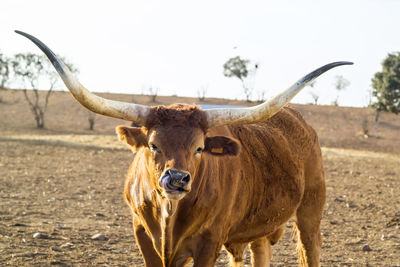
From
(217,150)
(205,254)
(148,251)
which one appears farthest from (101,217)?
(217,150)

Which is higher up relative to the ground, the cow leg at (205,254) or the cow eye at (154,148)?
the cow eye at (154,148)

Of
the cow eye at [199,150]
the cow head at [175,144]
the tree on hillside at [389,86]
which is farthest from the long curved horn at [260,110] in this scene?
the tree on hillside at [389,86]

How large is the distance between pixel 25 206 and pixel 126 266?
3498 millimetres

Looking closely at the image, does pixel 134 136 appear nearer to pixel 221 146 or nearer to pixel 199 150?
pixel 199 150

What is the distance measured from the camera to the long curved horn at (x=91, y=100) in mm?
3172

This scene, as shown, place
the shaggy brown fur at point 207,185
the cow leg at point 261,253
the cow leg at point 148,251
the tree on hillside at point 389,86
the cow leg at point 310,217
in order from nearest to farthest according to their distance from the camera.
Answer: the shaggy brown fur at point 207,185
the cow leg at point 148,251
the cow leg at point 310,217
the cow leg at point 261,253
the tree on hillside at point 389,86

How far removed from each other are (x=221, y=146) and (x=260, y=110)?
41 centimetres

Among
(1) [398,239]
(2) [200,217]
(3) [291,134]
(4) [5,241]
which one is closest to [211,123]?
(2) [200,217]

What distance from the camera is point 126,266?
5754 mm

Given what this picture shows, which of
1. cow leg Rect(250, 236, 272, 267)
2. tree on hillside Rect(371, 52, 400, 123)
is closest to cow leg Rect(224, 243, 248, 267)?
cow leg Rect(250, 236, 272, 267)

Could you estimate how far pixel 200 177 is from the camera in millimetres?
3744

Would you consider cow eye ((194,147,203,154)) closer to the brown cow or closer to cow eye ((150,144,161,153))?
the brown cow

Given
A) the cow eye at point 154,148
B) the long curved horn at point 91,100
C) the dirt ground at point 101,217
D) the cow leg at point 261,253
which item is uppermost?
the long curved horn at point 91,100

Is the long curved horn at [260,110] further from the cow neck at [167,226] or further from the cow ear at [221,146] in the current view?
the cow neck at [167,226]
